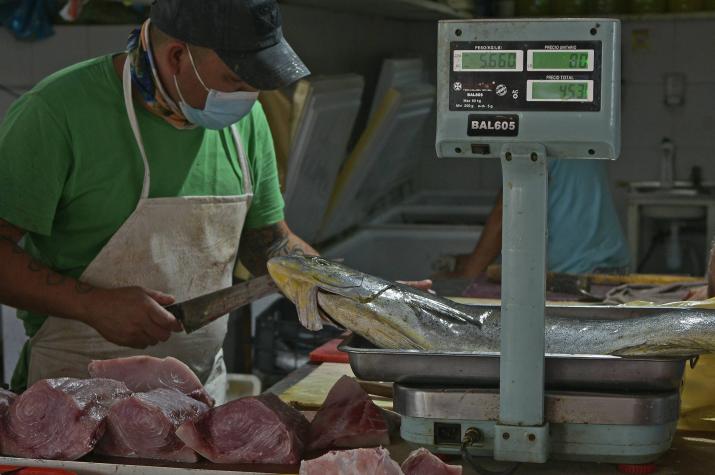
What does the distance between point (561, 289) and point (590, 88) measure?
244cm

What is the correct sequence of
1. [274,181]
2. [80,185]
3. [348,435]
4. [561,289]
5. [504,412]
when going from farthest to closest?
[561,289] < [274,181] < [80,185] < [348,435] < [504,412]

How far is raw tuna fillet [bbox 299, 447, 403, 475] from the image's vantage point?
1.92 metres

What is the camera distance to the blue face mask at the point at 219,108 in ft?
9.82

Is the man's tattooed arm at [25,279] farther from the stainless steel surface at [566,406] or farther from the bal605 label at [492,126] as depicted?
the bal605 label at [492,126]

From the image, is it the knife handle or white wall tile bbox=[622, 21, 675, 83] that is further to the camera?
white wall tile bbox=[622, 21, 675, 83]

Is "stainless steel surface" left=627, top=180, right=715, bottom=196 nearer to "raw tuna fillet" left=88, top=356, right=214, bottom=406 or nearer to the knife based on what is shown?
the knife

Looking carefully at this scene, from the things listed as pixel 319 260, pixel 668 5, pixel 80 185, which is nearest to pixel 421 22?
pixel 668 5

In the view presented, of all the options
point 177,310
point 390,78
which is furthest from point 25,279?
point 390,78

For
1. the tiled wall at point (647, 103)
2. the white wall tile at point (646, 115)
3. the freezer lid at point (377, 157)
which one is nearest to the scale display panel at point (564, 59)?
the freezer lid at point (377, 157)

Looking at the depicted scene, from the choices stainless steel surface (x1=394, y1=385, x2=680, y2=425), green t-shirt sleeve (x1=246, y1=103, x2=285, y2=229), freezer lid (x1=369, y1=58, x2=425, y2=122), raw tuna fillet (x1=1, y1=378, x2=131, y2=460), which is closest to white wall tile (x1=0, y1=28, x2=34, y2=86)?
green t-shirt sleeve (x1=246, y1=103, x2=285, y2=229)

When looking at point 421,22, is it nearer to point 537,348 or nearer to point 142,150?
point 142,150

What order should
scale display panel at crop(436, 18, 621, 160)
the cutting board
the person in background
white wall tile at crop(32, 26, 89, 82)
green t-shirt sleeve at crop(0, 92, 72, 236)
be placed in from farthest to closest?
the person in background
white wall tile at crop(32, 26, 89, 82)
green t-shirt sleeve at crop(0, 92, 72, 236)
the cutting board
scale display panel at crop(436, 18, 621, 160)

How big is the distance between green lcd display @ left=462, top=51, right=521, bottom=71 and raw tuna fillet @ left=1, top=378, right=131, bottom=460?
1.02 metres

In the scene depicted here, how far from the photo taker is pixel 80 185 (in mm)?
3006
